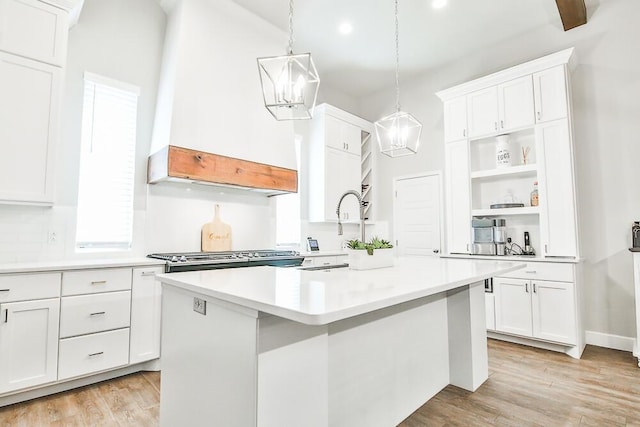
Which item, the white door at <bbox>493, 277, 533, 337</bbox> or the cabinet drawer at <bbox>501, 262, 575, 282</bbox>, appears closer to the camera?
the cabinet drawer at <bbox>501, 262, 575, 282</bbox>

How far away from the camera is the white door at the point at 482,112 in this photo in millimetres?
4074

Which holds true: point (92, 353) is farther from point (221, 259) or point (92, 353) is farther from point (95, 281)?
point (221, 259)

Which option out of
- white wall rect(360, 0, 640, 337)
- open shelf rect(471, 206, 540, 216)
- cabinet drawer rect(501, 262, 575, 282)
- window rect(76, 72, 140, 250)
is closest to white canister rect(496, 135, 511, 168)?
open shelf rect(471, 206, 540, 216)

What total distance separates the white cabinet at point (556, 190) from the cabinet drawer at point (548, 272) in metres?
0.20

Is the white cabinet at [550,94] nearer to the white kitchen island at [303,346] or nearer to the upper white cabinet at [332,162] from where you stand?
the white kitchen island at [303,346]

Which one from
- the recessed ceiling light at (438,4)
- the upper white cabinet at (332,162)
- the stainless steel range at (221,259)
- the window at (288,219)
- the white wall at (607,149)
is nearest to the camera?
the stainless steel range at (221,259)

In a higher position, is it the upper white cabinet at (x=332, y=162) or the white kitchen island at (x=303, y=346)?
the upper white cabinet at (x=332, y=162)

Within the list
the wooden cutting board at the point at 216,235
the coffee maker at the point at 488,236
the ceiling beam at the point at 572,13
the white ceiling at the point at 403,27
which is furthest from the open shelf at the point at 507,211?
the wooden cutting board at the point at 216,235

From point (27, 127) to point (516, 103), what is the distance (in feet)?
15.7

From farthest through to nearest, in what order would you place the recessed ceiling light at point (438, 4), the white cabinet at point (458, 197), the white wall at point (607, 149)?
the white cabinet at point (458, 197) < the recessed ceiling light at point (438, 4) < the white wall at point (607, 149)

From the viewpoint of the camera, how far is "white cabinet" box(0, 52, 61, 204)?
2.44m

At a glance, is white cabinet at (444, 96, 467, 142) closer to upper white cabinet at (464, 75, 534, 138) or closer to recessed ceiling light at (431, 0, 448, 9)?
upper white cabinet at (464, 75, 534, 138)

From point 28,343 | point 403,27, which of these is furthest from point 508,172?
point 28,343

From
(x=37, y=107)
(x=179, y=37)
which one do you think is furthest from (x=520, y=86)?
(x=37, y=107)
